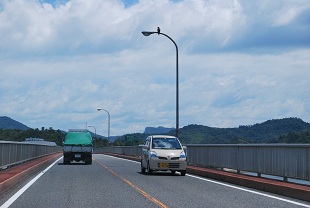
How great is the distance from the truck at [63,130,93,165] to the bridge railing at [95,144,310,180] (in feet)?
40.0

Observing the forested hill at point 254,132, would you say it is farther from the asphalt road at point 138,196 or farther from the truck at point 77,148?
the asphalt road at point 138,196

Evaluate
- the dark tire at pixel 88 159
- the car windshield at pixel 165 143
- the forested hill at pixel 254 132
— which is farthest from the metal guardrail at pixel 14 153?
the forested hill at pixel 254 132

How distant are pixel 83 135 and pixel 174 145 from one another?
16852 millimetres

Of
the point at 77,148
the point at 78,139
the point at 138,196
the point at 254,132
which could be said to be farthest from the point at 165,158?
the point at 254,132

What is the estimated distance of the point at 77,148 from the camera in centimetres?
4000

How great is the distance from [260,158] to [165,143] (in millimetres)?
7348

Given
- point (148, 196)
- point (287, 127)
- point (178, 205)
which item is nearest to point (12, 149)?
point (148, 196)

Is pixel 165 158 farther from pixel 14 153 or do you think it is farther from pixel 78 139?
pixel 78 139

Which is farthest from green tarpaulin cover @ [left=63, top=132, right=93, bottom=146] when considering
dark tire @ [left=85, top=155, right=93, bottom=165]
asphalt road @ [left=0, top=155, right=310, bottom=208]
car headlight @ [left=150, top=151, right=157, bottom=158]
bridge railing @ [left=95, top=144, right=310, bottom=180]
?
asphalt road @ [left=0, top=155, right=310, bottom=208]

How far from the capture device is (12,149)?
27.5 meters

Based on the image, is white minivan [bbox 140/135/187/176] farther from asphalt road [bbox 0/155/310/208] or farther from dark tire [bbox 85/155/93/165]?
dark tire [bbox 85/155/93/165]

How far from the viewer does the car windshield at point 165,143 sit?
26188 millimetres

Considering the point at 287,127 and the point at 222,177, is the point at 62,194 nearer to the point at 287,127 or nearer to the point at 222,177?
the point at 222,177

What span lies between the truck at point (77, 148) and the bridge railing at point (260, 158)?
12.2 metres
